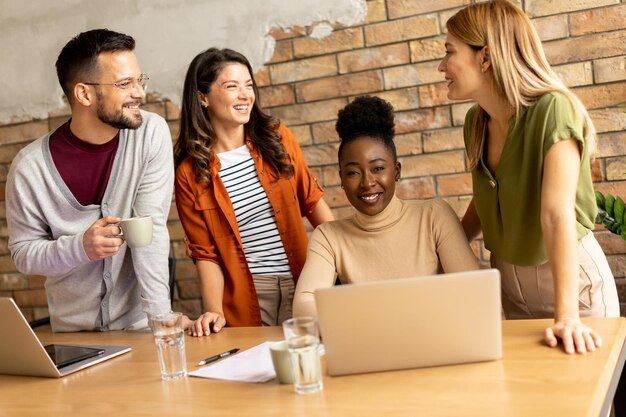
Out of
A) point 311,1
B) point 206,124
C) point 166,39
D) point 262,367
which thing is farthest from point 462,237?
point 166,39

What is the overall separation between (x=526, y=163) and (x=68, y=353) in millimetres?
1243

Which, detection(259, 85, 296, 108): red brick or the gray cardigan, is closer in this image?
the gray cardigan

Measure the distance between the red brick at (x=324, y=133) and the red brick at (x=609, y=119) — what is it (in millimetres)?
1015

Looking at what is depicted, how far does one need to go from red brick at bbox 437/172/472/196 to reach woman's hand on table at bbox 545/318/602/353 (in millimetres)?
1387

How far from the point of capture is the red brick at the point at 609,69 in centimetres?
252

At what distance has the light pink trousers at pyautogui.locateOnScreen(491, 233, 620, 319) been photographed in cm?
179

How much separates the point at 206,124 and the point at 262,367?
112 centimetres

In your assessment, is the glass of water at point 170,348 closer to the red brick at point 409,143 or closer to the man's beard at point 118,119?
the man's beard at point 118,119

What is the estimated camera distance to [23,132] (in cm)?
344

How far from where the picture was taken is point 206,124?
238 cm

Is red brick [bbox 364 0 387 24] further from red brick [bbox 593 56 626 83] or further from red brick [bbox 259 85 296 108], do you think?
red brick [bbox 593 56 626 83]

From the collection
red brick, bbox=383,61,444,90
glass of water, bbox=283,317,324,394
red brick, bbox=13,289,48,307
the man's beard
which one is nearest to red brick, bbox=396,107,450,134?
red brick, bbox=383,61,444,90

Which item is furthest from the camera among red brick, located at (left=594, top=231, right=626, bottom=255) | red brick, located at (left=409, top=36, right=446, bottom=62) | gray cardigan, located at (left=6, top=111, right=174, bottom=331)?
red brick, located at (left=409, top=36, right=446, bottom=62)

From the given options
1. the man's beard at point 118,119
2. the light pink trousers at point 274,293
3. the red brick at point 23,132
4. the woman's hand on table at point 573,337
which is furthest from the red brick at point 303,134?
the woman's hand on table at point 573,337
